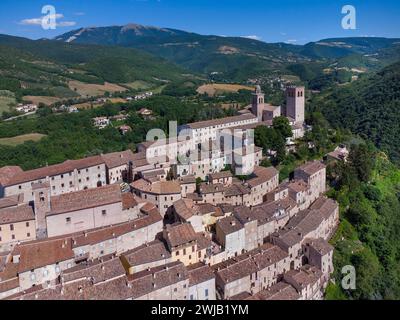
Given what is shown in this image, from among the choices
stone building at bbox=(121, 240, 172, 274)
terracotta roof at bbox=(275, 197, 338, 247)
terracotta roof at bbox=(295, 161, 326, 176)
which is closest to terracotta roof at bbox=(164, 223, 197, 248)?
stone building at bbox=(121, 240, 172, 274)

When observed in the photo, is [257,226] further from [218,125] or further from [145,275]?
[218,125]

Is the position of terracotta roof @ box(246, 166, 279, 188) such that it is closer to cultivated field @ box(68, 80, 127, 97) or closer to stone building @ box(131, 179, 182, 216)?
stone building @ box(131, 179, 182, 216)

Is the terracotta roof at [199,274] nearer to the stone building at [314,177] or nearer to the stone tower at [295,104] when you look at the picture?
the stone building at [314,177]

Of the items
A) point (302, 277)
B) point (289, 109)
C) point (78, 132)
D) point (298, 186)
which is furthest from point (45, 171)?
point (289, 109)

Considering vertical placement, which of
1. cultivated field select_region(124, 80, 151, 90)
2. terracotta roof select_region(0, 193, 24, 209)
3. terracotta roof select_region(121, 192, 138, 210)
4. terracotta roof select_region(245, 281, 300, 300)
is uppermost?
cultivated field select_region(124, 80, 151, 90)
